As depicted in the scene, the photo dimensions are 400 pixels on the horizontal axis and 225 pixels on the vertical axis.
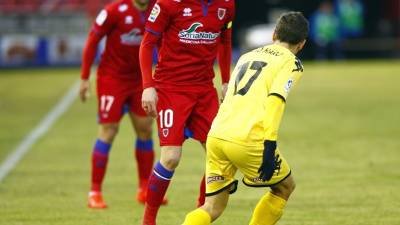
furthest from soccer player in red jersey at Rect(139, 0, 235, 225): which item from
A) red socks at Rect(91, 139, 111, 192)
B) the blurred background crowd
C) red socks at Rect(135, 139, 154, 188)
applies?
the blurred background crowd

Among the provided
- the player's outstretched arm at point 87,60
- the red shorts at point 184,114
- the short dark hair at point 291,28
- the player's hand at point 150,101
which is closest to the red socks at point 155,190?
the red shorts at point 184,114

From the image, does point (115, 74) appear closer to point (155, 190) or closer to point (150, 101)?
point (155, 190)

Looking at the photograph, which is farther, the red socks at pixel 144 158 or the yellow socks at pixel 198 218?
the red socks at pixel 144 158

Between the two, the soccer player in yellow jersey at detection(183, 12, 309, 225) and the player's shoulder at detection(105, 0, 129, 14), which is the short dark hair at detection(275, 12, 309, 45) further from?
the player's shoulder at detection(105, 0, 129, 14)

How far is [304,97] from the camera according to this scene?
21.5m

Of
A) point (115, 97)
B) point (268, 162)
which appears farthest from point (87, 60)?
point (268, 162)

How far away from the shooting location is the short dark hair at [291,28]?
7070 millimetres

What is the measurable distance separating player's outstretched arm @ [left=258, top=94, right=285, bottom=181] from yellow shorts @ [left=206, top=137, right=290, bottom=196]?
81 mm

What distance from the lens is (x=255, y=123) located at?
6855 millimetres

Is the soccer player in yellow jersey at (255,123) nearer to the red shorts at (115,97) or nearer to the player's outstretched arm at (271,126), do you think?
the player's outstretched arm at (271,126)

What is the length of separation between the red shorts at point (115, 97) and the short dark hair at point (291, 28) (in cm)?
308

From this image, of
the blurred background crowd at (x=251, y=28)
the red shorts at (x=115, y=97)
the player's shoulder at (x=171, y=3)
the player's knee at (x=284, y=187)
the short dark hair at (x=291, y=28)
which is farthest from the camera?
the blurred background crowd at (x=251, y=28)

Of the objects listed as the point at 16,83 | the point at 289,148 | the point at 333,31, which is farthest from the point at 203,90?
the point at 333,31

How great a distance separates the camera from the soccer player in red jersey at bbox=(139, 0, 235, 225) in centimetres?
795
